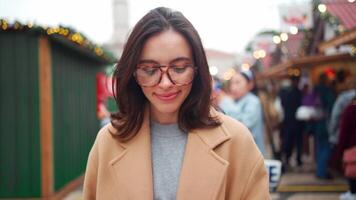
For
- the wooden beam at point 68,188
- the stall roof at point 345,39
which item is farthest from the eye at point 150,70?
the wooden beam at point 68,188

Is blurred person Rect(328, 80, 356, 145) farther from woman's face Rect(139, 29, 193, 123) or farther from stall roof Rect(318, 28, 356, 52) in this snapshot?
woman's face Rect(139, 29, 193, 123)

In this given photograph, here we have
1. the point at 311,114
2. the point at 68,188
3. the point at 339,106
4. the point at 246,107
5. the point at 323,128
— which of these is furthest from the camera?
the point at 311,114

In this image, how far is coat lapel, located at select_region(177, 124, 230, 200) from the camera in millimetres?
1938

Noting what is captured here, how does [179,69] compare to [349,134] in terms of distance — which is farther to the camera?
[349,134]

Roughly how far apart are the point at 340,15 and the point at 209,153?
9.04 metres

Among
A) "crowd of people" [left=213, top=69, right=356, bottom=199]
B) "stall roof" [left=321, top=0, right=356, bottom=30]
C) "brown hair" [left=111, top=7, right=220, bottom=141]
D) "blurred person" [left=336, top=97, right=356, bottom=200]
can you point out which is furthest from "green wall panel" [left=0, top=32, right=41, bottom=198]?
"stall roof" [left=321, top=0, right=356, bottom=30]

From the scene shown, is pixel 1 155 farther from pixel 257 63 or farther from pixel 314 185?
Answer: pixel 257 63

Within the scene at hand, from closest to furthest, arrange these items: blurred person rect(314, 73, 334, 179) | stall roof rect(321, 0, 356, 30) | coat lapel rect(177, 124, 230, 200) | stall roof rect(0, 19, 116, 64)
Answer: coat lapel rect(177, 124, 230, 200)
stall roof rect(0, 19, 116, 64)
blurred person rect(314, 73, 334, 179)
stall roof rect(321, 0, 356, 30)

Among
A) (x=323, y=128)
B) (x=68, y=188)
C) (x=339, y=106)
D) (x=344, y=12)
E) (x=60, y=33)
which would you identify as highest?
(x=344, y=12)

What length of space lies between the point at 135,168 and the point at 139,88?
37cm

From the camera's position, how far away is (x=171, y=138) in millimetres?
2113

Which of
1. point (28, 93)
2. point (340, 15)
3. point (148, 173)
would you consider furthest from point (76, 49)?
point (148, 173)

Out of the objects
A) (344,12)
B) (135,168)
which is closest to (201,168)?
(135,168)

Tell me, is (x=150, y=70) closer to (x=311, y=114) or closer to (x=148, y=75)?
(x=148, y=75)
